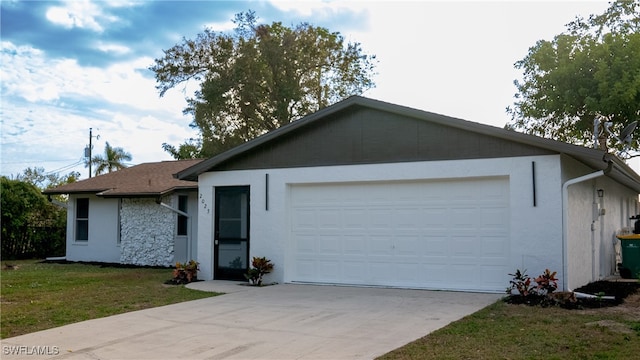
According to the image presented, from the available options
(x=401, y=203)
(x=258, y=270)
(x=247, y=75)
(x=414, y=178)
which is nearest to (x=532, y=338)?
(x=414, y=178)

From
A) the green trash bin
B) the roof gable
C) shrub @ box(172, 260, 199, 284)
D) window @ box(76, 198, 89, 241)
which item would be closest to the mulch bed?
the roof gable

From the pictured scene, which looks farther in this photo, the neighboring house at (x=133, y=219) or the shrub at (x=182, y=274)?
the neighboring house at (x=133, y=219)

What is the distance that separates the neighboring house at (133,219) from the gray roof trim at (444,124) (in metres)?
3.50

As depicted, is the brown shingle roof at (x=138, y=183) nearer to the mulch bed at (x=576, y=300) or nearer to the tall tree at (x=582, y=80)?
the mulch bed at (x=576, y=300)

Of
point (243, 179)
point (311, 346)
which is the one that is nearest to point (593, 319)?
point (311, 346)

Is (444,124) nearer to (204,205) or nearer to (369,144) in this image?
(369,144)

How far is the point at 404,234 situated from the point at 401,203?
646 mm

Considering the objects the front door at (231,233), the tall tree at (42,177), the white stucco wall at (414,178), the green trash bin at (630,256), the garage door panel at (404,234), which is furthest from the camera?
the tall tree at (42,177)

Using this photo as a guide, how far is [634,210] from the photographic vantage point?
70.9ft

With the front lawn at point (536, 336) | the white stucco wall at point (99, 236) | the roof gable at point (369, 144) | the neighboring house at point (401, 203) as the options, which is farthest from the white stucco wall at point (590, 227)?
the white stucco wall at point (99, 236)

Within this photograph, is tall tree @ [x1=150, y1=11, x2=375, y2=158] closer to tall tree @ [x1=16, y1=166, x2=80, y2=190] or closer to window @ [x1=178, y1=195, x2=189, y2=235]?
window @ [x1=178, y1=195, x2=189, y2=235]

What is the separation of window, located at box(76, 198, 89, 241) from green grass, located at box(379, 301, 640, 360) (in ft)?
50.5

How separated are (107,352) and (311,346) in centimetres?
236

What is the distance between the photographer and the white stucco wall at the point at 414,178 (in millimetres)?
10688
